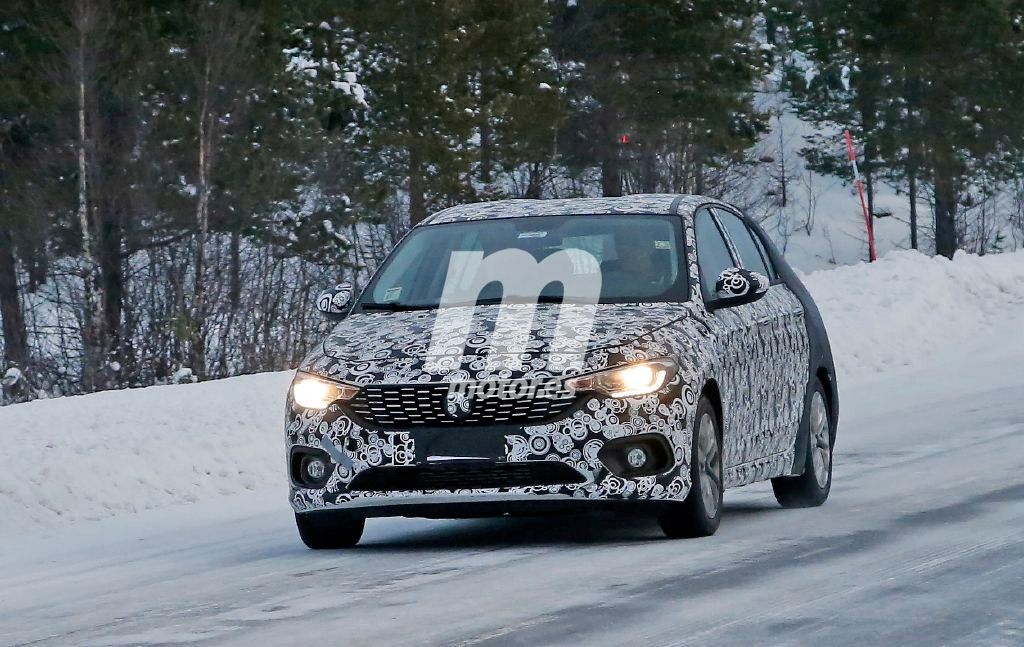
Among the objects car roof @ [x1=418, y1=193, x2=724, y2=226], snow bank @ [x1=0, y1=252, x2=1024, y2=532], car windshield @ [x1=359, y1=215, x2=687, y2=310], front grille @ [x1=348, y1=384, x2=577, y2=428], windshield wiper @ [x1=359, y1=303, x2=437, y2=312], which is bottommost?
snow bank @ [x1=0, y1=252, x2=1024, y2=532]

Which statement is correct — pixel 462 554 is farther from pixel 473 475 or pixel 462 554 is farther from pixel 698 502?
pixel 698 502

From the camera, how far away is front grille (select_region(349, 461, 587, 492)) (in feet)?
27.3

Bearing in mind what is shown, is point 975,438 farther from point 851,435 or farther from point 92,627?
point 92,627

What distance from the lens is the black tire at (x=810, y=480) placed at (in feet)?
34.0

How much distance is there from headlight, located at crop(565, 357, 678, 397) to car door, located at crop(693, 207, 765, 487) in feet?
1.96

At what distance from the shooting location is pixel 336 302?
379 inches

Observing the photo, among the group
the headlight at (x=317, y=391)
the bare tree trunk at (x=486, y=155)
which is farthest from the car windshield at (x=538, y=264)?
the bare tree trunk at (x=486, y=155)

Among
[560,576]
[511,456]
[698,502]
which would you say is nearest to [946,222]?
[698,502]

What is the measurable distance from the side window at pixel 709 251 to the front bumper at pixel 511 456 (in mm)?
1080

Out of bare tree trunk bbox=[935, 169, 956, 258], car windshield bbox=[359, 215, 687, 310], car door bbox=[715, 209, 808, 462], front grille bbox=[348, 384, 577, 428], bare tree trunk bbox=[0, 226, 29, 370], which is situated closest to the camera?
front grille bbox=[348, 384, 577, 428]

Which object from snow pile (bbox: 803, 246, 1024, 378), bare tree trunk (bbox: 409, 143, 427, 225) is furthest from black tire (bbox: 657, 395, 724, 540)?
bare tree trunk (bbox: 409, 143, 427, 225)

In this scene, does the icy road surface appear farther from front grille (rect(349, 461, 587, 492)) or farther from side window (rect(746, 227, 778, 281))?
side window (rect(746, 227, 778, 281))

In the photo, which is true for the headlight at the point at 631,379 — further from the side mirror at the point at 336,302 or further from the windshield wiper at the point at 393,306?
the side mirror at the point at 336,302

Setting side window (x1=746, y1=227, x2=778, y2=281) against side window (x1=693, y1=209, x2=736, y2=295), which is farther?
side window (x1=746, y1=227, x2=778, y2=281)
